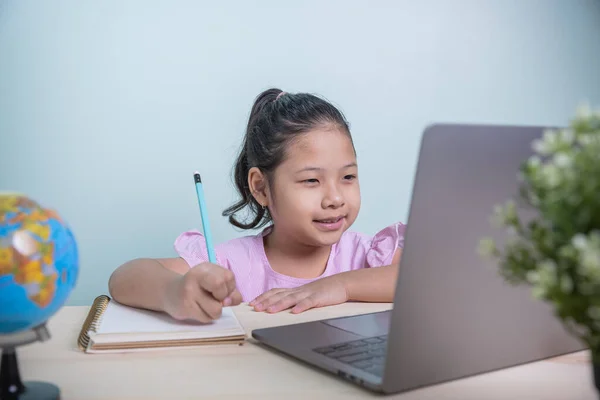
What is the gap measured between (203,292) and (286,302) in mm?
193

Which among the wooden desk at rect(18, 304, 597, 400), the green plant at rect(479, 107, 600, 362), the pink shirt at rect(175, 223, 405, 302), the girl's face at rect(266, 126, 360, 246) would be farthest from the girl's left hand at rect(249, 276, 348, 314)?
the green plant at rect(479, 107, 600, 362)

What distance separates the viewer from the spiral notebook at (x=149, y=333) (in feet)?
2.46

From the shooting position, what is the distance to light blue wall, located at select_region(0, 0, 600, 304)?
1912mm

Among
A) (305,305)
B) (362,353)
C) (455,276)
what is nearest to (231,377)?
(362,353)

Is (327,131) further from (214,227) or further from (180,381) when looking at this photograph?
(180,381)

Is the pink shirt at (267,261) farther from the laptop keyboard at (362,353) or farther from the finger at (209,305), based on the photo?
the laptop keyboard at (362,353)

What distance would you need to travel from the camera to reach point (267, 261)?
1.61 metres

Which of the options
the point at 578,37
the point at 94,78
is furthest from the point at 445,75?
the point at 94,78

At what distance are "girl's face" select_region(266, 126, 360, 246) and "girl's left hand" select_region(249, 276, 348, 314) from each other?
0.35 meters

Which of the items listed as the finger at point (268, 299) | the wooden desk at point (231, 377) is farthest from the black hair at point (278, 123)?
the wooden desk at point (231, 377)

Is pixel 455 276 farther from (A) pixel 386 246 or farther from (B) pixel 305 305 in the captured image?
(A) pixel 386 246

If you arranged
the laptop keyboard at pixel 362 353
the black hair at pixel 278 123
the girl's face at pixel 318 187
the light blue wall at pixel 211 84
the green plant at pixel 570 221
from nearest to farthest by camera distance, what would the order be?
the green plant at pixel 570 221 → the laptop keyboard at pixel 362 353 → the girl's face at pixel 318 187 → the black hair at pixel 278 123 → the light blue wall at pixel 211 84

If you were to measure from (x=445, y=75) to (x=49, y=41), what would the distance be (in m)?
1.31

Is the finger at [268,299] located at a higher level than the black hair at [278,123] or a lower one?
lower
